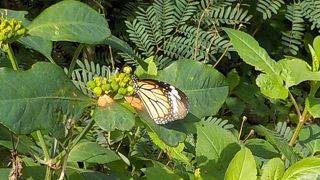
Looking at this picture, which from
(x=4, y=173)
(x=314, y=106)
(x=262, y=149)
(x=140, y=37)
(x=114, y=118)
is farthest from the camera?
(x=140, y=37)

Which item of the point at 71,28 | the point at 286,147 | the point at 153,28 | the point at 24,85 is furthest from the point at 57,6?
the point at 153,28

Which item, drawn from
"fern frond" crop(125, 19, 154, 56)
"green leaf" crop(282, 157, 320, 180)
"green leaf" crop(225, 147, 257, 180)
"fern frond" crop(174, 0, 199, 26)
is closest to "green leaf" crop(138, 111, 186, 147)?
"green leaf" crop(225, 147, 257, 180)

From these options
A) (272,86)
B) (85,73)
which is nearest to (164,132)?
(272,86)

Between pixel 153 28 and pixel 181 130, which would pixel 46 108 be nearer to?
pixel 181 130

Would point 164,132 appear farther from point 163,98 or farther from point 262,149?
point 262,149

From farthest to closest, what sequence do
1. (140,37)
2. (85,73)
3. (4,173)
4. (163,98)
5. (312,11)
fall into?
(312,11), (140,37), (85,73), (4,173), (163,98)

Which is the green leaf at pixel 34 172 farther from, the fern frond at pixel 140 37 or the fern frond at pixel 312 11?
the fern frond at pixel 312 11

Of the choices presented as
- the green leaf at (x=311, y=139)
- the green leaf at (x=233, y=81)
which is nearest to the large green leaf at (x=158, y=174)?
the green leaf at (x=311, y=139)

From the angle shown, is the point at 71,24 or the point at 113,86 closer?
the point at 113,86
